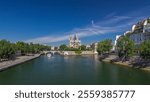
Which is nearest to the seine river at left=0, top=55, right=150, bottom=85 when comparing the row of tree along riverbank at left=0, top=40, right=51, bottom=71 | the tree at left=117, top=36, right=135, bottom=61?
the row of tree along riverbank at left=0, top=40, right=51, bottom=71

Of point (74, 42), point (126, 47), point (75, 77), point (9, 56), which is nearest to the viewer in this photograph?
point (75, 77)

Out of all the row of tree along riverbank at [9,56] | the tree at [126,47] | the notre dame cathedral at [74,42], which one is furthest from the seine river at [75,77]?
the notre dame cathedral at [74,42]

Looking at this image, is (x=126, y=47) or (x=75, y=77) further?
(x=126, y=47)

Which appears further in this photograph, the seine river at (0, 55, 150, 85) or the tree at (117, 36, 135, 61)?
the tree at (117, 36, 135, 61)

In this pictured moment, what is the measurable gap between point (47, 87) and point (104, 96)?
962mm

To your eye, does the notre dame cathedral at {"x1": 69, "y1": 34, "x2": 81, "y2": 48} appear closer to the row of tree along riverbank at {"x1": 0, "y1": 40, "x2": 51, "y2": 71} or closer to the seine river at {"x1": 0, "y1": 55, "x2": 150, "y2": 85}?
the row of tree along riverbank at {"x1": 0, "y1": 40, "x2": 51, "y2": 71}

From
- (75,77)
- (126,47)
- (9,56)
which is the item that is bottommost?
(75,77)

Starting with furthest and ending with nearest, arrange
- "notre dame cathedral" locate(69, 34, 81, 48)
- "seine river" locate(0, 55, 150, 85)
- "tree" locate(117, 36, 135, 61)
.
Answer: "notre dame cathedral" locate(69, 34, 81, 48) < "tree" locate(117, 36, 135, 61) < "seine river" locate(0, 55, 150, 85)

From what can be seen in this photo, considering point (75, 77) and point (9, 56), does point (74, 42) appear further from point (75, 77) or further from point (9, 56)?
point (75, 77)

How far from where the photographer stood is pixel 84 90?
3.56 meters

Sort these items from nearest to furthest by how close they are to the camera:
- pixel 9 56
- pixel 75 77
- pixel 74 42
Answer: pixel 75 77, pixel 9 56, pixel 74 42

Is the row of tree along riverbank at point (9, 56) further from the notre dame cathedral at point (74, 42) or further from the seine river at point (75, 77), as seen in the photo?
the notre dame cathedral at point (74, 42)

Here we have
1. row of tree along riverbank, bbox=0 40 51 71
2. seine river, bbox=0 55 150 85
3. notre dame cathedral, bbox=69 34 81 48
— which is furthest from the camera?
notre dame cathedral, bbox=69 34 81 48

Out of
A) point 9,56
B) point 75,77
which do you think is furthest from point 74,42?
point 75,77
